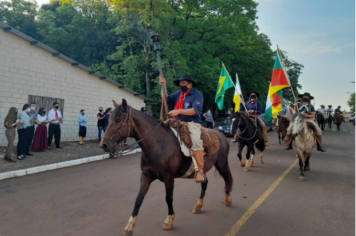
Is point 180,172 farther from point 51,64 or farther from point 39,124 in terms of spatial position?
point 51,64

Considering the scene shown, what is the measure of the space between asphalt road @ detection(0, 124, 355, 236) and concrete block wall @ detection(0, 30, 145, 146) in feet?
18.5

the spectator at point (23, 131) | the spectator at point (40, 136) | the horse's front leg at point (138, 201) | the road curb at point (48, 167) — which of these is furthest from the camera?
the spectator at point (40, 136)

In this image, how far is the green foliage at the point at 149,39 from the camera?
76.0 ft

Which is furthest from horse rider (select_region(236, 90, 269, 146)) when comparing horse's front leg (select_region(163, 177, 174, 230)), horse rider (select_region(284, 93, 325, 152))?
horse's front leg (select_region(163, 177, 174, 230))

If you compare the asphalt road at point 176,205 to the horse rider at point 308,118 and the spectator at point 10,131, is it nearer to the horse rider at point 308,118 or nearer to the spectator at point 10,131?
the horse rider at point 308,118

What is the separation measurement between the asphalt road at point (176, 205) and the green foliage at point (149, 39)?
1386 centimetres

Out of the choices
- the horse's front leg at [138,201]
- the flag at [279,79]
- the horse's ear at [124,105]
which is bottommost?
the horse's front leg at [138,201]

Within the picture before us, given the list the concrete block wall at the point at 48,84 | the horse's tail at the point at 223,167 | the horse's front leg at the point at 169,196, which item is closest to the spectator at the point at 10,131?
the concrete block wall at the point at 48,84

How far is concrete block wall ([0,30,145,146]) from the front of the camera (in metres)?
13.1

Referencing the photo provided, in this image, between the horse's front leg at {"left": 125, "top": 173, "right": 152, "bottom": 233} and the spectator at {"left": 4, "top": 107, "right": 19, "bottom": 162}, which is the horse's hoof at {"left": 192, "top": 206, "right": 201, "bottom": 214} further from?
the spectator at {"left": 4, "top": 107, "right": 19, "bottom": 162}

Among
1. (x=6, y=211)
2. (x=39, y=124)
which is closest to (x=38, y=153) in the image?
(x=39, y=124)

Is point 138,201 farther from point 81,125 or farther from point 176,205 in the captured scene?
point 81,125

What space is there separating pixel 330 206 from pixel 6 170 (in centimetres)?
892

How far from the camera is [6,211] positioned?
565cm
